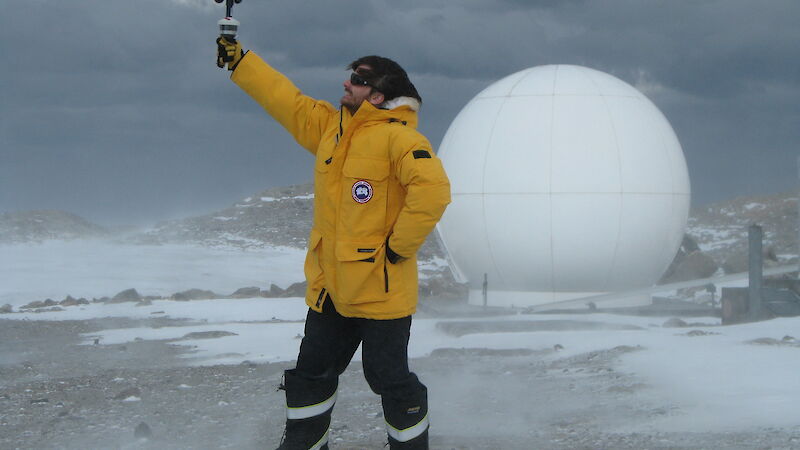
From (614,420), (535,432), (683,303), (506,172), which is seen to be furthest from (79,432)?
(683,303)

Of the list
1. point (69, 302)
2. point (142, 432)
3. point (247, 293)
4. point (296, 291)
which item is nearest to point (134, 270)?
point (247, 293)

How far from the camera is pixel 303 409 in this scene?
4055 millimetres

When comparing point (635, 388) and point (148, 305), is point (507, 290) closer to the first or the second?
point (148, 305)

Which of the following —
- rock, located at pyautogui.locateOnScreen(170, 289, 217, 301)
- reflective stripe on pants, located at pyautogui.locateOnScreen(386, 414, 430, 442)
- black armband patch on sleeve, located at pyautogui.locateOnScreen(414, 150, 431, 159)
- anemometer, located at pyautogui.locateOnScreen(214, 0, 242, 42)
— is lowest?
rock, located at pyautogui.locateOnScreen(170, 289, 217, 301)

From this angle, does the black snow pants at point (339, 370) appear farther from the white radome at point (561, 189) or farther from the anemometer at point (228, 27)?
the white radome at point (561, 189)

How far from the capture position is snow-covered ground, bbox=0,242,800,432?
19.3ft

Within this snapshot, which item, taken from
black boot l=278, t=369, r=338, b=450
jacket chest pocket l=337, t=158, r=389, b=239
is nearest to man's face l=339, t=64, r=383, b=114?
jacket chest pocket l=337, t=158, r=389, b=239

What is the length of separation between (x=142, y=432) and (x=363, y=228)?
7.98 ft

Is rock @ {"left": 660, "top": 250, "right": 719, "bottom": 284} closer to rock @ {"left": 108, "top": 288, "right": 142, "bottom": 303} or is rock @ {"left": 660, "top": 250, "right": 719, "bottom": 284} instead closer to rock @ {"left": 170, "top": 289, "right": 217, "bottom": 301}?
rock @ {"left": 170, "top": 289, "right": 217, "bottom": 301}

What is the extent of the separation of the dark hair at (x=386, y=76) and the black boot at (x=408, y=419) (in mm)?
1261

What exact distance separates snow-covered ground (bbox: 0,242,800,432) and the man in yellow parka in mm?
2163

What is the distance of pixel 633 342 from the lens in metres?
9.24

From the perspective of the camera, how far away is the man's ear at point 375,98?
13.3 ft

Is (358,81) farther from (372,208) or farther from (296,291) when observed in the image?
(296,291)
